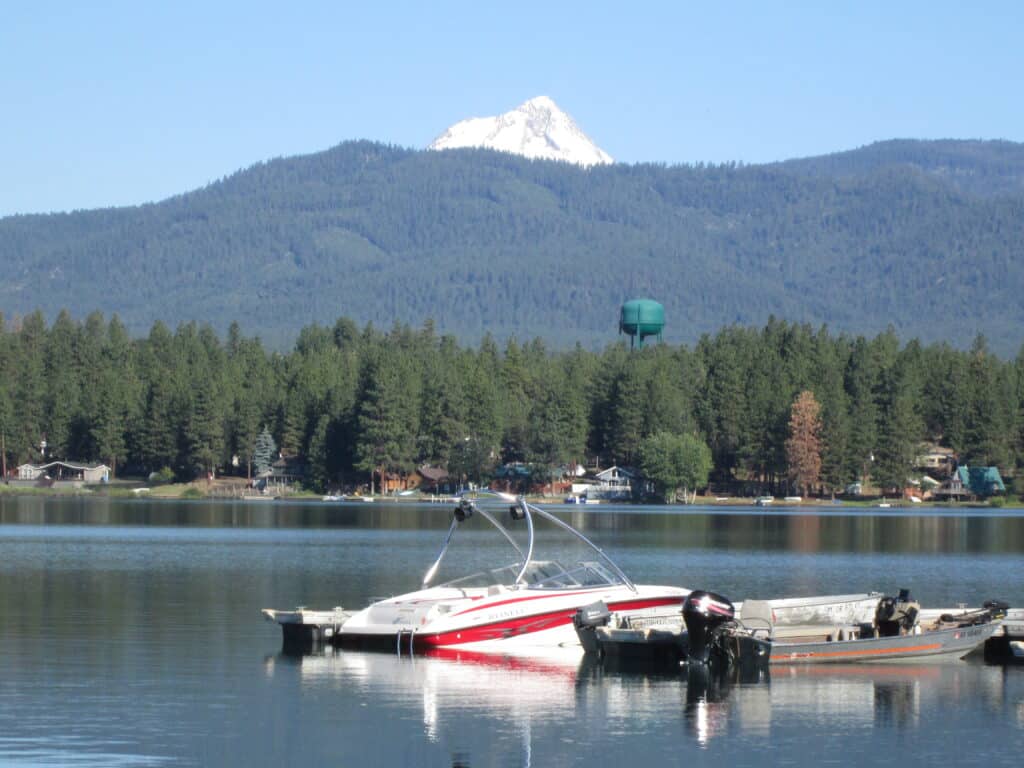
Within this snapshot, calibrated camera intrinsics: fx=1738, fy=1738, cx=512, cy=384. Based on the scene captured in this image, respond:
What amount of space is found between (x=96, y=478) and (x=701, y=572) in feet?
427

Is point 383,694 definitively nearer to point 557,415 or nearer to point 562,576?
point 562,576

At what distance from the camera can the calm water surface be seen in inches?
1181

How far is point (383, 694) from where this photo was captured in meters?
35.9

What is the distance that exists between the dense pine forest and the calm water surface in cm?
10079

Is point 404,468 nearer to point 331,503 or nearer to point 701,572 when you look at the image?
point 331,503

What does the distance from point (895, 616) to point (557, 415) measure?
133 m

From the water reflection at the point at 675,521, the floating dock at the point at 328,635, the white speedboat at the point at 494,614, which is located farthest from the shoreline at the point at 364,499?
the floating dock at the point at 328,635

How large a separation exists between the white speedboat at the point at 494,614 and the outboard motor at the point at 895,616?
15.8ft

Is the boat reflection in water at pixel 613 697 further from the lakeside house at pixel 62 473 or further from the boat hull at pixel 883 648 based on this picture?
the lakeside house at pixel 62 473

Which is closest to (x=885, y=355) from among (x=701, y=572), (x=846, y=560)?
(x=846, y=560)

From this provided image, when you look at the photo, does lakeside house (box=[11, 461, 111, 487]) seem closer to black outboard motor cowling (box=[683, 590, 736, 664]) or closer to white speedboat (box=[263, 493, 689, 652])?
white speedboat (box=[263, 493, 689, 652])

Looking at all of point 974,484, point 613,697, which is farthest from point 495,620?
point 974,484

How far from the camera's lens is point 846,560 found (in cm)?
7950

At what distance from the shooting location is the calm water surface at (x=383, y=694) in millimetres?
30000
